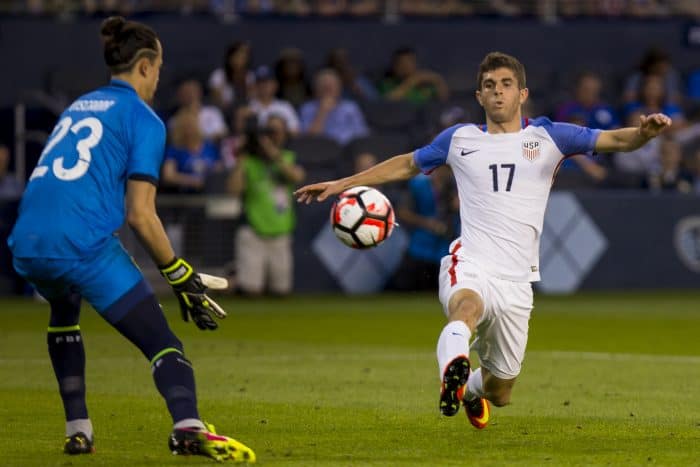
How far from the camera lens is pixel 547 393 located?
1073cm

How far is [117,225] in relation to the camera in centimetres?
739

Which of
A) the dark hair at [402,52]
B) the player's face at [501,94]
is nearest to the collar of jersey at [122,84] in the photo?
the player's face at [501,94]

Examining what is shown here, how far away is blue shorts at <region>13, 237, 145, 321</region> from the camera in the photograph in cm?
720

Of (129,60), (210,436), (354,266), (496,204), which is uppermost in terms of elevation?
(129,60)

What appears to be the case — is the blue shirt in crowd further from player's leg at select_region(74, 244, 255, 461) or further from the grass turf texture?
player's leg at select_region(74, 244, 255, 461)

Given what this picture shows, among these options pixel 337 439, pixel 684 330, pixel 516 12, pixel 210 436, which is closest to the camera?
pixel 210 436

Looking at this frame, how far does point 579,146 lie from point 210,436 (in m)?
3.00

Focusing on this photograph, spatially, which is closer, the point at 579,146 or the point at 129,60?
the point at 129,60

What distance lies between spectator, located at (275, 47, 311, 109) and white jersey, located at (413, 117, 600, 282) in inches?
495

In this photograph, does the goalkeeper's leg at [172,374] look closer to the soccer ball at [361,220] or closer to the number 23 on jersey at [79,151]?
the number 23 on jersey at [79,151]

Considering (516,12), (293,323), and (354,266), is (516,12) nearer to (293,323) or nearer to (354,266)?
(354,266)

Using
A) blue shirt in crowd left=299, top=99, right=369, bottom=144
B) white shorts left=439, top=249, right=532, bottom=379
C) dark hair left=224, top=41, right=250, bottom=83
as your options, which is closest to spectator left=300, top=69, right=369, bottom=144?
blue shirt in crowd left=299, top=99, right=369, bottom=144

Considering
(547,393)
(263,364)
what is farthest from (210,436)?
(263,364)

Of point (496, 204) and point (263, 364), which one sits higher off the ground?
point (496, 204)
